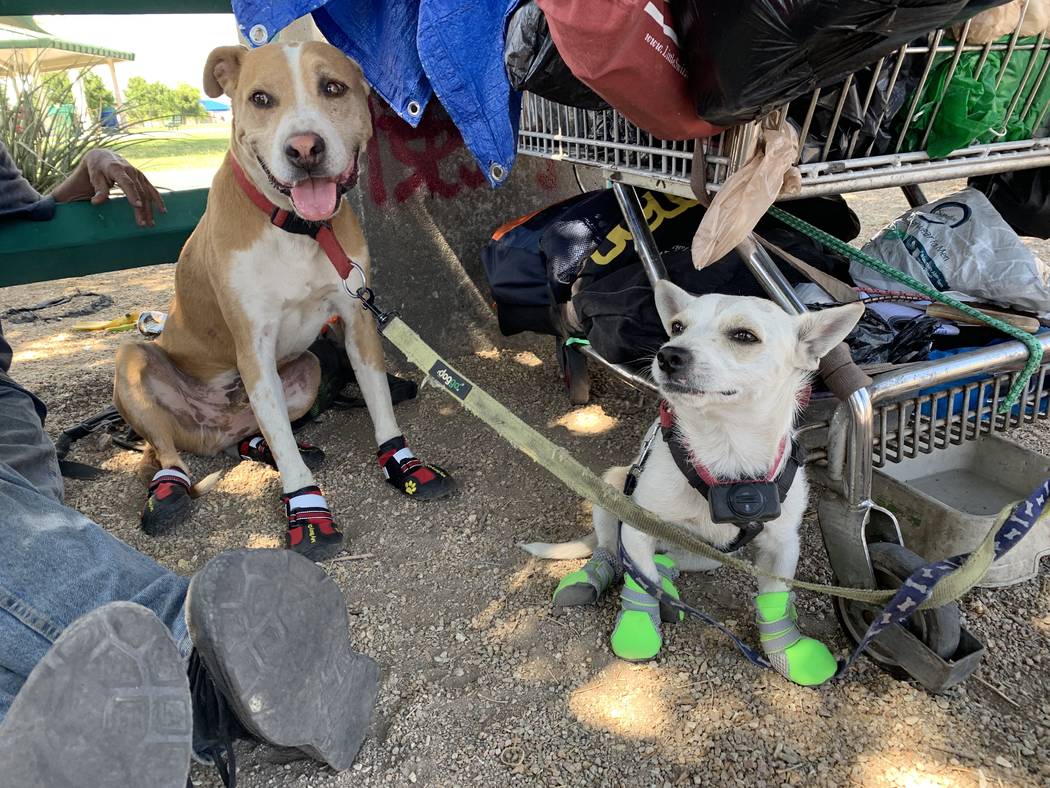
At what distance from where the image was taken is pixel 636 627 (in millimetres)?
1771

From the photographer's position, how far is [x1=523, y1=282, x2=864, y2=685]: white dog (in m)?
Answer: 1.48

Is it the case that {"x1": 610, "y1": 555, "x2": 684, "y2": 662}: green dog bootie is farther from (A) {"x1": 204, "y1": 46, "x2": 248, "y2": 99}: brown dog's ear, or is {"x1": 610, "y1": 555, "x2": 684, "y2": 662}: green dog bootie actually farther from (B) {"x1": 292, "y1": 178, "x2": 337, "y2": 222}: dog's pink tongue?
Answer: (A) {"x1": 204, "y1": 46, "x2": 248, "y2": 99}: brown dog's ear

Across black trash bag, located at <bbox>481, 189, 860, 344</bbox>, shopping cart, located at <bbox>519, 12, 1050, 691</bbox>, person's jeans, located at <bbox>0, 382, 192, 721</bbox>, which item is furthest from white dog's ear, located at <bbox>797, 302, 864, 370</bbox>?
person's jeans, located at <bbox>0, 382, 192, 721</bbox>

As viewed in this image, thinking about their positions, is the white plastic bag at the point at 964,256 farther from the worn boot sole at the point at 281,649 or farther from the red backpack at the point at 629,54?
the worn boot sole at the point at 281,649

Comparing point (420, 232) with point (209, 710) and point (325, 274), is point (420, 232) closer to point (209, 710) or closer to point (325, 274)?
point (325, 274)

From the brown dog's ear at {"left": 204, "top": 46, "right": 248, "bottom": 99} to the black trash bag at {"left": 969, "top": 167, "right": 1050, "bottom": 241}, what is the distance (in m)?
2.41

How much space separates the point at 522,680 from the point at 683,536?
57cm

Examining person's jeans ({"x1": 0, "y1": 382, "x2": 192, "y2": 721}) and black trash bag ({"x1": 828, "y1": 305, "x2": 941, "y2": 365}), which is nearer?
person's jeans ({"x1": 0, "y1": 382, "x2": 192, "y2": 721})

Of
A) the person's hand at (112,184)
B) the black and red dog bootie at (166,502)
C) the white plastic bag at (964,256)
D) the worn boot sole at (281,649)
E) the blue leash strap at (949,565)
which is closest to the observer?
the worn boot sole at (281,649)

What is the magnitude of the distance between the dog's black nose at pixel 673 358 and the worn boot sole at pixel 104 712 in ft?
3.34

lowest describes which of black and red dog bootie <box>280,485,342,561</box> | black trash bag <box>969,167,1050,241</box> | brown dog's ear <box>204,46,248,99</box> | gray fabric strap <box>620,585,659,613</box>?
black and red dog bootie <box>280,485,342,561</box>

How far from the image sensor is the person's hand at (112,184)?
10.6ft

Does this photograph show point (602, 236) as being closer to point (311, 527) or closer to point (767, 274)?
point (767, 274)

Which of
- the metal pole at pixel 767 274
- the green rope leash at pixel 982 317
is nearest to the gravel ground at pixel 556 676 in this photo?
the green rope leash at pixel 982 317
